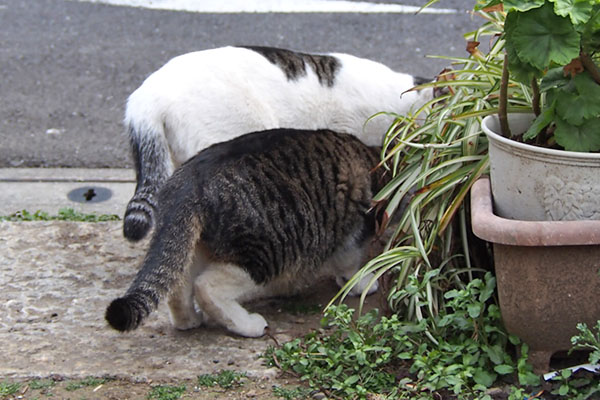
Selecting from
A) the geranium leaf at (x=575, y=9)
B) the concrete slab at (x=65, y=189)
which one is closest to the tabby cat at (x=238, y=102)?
the concrete slab at (x=65, y=189)

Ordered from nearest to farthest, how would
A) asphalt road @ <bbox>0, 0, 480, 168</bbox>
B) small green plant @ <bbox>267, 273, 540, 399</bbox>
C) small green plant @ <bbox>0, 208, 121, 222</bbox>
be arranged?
small green plant @ <bbox>267, 273, 540, 399</bbox> < small green plant @ <bbox>0, 208, 121, 222</bbox> < asphalt road @ <bbox>0, 0, 480, 168</bbox>

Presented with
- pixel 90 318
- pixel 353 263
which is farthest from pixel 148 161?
pixel 353 263

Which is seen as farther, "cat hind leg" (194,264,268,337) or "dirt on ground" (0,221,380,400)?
"cat hind leg" (194,264,268,337)

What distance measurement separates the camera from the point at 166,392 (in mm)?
2619

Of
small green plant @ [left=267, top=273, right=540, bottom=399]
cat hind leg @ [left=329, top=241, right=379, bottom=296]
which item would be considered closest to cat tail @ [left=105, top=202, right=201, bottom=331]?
small green plant @ [left=267, top=273, right=540, bottom=399]

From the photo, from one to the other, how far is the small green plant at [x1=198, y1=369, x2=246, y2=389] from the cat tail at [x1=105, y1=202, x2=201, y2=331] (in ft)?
0.97

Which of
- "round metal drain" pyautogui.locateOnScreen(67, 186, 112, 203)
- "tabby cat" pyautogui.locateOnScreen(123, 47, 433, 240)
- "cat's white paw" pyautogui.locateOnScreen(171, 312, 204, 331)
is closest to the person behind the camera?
"cat's white paw" pyautogui.locateOnScreen(171, 312, 204, 331)

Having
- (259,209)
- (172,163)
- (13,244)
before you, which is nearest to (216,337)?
(259,209)

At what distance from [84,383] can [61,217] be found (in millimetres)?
1659

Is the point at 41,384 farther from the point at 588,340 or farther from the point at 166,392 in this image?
the point at 588,340

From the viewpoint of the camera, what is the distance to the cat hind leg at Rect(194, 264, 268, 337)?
9.75ft

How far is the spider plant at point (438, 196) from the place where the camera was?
9.33 ft

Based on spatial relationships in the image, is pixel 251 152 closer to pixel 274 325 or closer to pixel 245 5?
pixel 274 325

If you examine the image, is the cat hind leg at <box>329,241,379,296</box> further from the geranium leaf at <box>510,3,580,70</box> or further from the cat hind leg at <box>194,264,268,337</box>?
the geranium leaf at <box>510,3,580,70</box>
